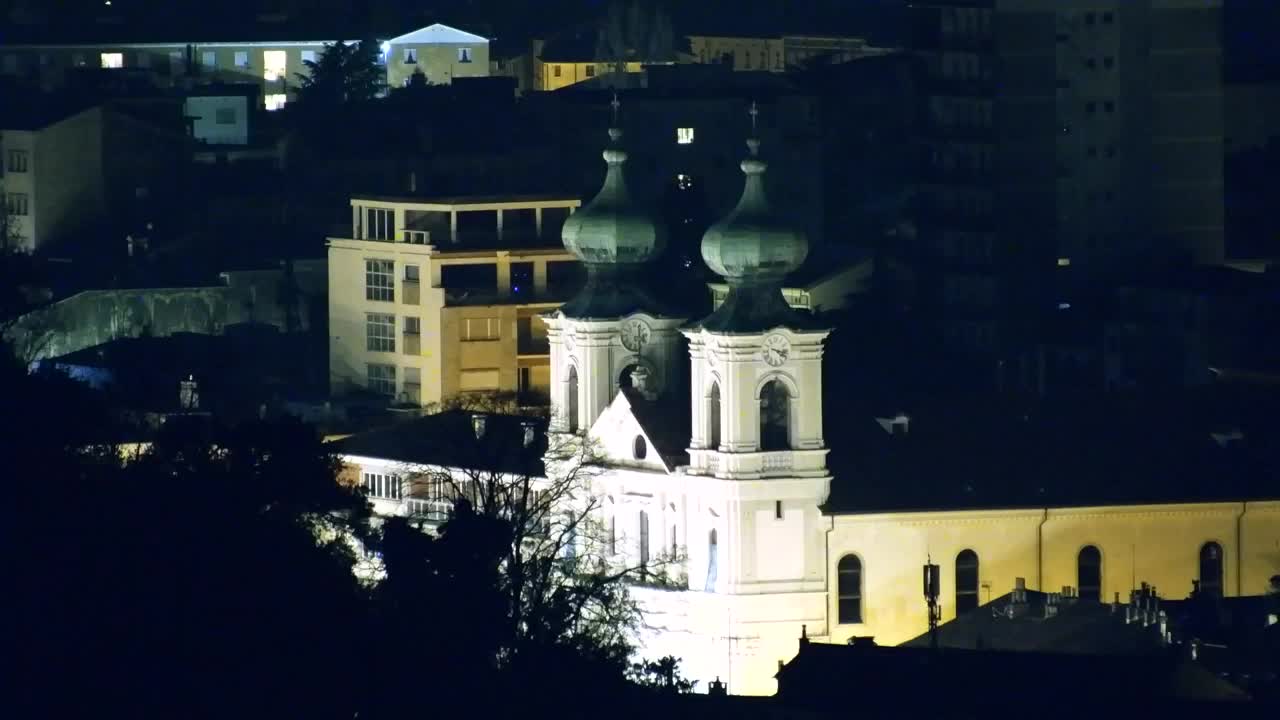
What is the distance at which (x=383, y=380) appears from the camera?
474ft

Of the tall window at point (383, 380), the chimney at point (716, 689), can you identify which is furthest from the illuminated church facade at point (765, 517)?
the tall window at point (383, 380)

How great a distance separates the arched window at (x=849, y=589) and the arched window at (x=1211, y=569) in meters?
5.56

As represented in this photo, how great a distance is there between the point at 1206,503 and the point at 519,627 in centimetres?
1917

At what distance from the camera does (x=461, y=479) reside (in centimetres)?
11712

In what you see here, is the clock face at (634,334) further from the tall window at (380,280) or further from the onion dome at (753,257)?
the tall window at (380,280)

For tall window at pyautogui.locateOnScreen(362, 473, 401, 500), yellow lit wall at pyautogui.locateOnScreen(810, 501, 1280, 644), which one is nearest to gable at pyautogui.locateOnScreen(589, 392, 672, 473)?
yellow lit wall at pyautogui.locateOnScreen(810, 501, 1280, 644)

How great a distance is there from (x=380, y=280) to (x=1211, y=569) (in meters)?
34.0

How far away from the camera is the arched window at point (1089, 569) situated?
378ft

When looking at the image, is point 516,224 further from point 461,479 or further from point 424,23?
point 424,23

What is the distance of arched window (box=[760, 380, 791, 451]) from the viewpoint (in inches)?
4437

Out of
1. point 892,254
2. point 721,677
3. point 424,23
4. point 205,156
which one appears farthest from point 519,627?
Answer: point 424,23

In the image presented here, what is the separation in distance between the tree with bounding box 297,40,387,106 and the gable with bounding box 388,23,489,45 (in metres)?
1.82

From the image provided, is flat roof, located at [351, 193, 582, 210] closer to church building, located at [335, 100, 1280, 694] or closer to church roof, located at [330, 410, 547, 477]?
church roof, located at [330, 410, 547, 477]

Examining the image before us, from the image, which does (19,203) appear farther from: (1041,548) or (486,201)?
(1041,548)
